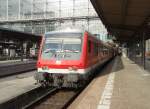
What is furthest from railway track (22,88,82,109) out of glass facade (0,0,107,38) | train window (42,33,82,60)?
glass facade (0,0,107,38)

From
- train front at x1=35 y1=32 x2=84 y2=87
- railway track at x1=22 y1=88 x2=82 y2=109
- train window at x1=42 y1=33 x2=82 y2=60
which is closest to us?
railway track at x1=22 y1=88 x2=82 y2=109

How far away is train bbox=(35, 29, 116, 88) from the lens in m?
13.0

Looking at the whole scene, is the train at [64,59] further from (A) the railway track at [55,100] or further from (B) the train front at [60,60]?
(A) the railway track at [55,100]

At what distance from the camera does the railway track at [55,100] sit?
34.5 feet

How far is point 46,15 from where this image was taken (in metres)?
65.8

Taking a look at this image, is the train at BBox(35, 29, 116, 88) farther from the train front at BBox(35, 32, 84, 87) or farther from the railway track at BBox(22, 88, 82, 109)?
the railway track at BBox(22, 88, 82, 109)

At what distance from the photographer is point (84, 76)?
1323cm

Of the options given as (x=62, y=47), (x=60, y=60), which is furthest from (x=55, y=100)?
(x=62, y=47)

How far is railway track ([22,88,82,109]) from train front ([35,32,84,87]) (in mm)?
470

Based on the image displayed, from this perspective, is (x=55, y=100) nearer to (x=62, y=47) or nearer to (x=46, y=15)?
(x=62, y=47)

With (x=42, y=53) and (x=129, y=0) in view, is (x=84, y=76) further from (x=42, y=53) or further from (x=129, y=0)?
(x=129, y=0)

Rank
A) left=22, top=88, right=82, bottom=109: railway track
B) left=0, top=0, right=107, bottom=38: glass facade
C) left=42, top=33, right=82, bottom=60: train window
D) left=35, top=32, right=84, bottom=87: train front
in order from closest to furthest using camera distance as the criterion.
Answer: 1. left=22, top=88, right=82, bottom=109: railway track
2. left=35, top=32, right=84, bottom=87: train front
3. left=42, top=33, right=82, bottom=60: train window
4. left=0, top=0, right=107, bottom=38: glass facade

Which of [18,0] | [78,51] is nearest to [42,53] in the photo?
[78,51]

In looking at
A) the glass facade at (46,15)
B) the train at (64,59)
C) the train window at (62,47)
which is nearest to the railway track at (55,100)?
the train at (64,59)
